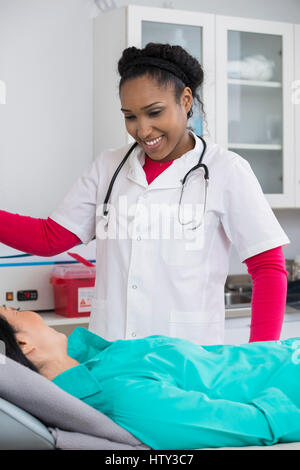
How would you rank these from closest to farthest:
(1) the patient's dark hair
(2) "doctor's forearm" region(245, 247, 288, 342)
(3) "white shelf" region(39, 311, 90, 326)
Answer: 1. (1) the patient's dark hair
2. (2) "doctor's forearm" region(245, 247, 288, 342)
3. (3) "white shelf" region(39, 311, 90, 326)

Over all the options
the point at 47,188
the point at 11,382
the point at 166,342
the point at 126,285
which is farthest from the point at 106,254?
the point at 47,188

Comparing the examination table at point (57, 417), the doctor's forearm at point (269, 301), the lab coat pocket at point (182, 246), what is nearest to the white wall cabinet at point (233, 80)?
the lab coat pocket at point (182, 246)

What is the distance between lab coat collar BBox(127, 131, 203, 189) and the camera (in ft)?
5.21

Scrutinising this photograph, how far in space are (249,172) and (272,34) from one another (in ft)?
4.90

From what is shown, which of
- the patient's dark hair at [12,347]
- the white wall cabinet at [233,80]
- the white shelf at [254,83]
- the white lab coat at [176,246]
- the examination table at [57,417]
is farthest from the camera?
the white shelf at [254,83]

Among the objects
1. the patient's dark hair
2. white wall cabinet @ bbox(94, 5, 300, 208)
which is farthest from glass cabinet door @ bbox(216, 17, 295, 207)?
the patient's dark hair

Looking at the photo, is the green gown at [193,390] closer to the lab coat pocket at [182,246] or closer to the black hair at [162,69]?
the lab coat pocket at [182,246]

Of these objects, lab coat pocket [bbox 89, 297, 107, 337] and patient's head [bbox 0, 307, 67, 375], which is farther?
lab coat pocket [bbox 89, 297, 107, 337]

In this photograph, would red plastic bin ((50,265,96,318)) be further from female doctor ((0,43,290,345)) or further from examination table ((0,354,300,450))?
examination table ((0,354,300,450))

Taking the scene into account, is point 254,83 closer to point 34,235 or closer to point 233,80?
point 233,80

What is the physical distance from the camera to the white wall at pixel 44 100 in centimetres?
263

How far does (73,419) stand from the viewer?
37.7 inches

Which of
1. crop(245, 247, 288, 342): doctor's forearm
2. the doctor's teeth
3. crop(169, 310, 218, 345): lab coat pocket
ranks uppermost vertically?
the doctor's teeth

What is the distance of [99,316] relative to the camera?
163cm
